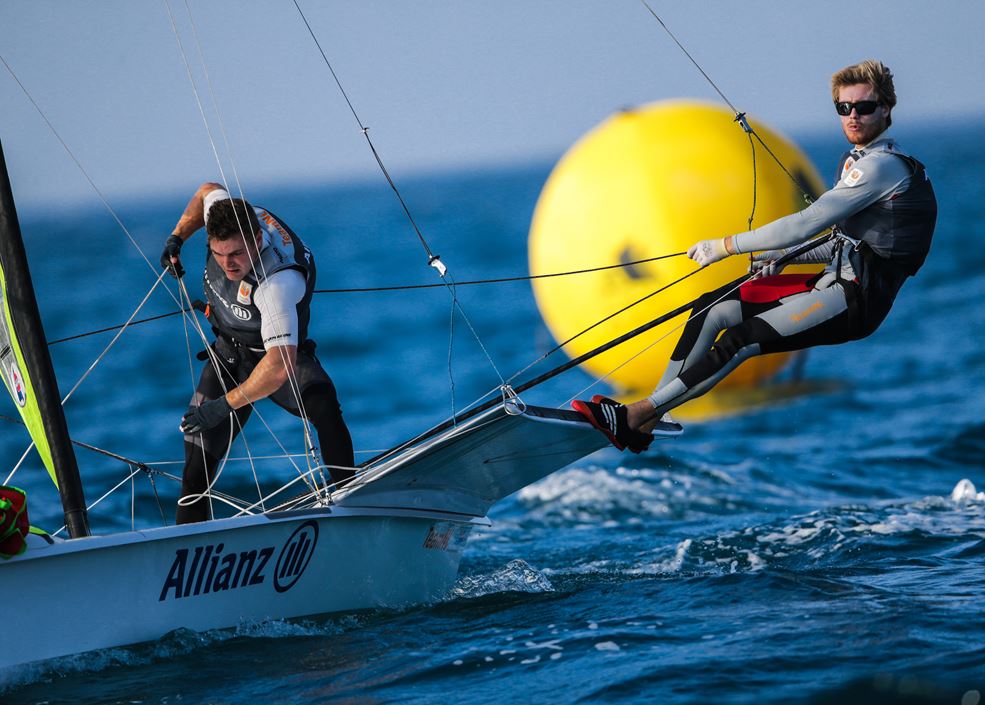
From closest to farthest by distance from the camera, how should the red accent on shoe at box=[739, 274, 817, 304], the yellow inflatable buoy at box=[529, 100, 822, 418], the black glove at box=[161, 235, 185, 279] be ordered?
the red accent on shoe at box=[739, 274, 817, 304]
the black glove at box=[161, 235, 185, 279]
the yellow inflatable buoy at box=[529, 100, 822, 418]

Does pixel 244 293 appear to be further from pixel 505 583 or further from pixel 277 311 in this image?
pixel 505 583

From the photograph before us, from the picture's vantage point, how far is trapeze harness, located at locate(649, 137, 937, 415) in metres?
4.30

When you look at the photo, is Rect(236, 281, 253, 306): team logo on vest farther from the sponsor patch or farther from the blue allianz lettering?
the sponsor patch

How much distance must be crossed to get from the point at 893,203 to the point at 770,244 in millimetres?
453

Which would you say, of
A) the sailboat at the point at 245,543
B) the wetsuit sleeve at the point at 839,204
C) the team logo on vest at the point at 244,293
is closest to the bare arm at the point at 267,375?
the team logo on vest at the point at 244,293

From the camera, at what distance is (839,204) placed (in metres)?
4.29

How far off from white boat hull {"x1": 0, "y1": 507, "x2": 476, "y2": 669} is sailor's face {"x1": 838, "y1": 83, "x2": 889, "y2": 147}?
204cm

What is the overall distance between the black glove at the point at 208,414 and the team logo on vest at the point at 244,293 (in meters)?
0.35

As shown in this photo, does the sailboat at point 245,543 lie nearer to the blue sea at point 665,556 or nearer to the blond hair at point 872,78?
the blue sea at point 665,556

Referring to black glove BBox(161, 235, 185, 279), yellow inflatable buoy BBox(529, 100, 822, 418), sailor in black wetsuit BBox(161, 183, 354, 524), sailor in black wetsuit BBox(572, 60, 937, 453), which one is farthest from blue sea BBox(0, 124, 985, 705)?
yellow inflatable buoy BBox(529, 100, 822, 418)

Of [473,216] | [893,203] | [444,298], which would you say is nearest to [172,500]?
[893,203]

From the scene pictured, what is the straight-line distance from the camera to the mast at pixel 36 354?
4.44m

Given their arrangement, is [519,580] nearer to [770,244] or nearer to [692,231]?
[770,244]

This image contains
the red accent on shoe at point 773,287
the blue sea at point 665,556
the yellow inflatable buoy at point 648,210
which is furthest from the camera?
the yellow inflatable buoy at point 648,210
